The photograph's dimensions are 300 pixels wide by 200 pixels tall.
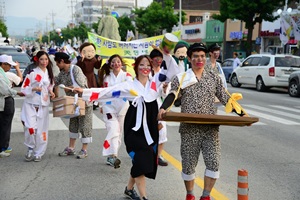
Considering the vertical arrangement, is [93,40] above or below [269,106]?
above

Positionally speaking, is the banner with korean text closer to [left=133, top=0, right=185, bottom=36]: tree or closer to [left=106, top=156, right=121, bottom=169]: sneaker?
[left=106, top=156, right=121, bottom=169]: sneaker

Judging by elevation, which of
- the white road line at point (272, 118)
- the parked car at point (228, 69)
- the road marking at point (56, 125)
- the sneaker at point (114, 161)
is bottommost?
the white road line at point (272, 118)

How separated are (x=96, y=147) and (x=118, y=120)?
1491mm

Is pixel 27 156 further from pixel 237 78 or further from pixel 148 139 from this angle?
pixel 237 78

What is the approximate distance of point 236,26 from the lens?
40875mm

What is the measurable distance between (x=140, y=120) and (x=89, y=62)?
2904mm

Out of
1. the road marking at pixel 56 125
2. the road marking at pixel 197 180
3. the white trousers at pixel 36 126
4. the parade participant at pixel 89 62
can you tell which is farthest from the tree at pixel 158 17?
the white trousers at pixel 36 126

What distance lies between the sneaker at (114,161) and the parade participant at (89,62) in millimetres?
1558

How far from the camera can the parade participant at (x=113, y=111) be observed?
6.21 metres

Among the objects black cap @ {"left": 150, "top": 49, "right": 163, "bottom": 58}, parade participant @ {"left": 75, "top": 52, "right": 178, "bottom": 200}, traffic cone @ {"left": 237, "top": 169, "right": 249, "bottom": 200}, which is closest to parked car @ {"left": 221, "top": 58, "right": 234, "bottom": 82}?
black cap @ {"left": 150, "top": 49, "right": 163, "bottom": 58}

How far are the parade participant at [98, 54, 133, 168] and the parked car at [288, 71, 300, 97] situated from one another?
37.8 ft

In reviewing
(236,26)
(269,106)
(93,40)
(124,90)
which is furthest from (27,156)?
(236,26)

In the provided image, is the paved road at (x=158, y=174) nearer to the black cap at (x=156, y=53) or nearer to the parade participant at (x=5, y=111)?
the parade participant at (x=5, y=111)

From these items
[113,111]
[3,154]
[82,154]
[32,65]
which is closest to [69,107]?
[113,111]
